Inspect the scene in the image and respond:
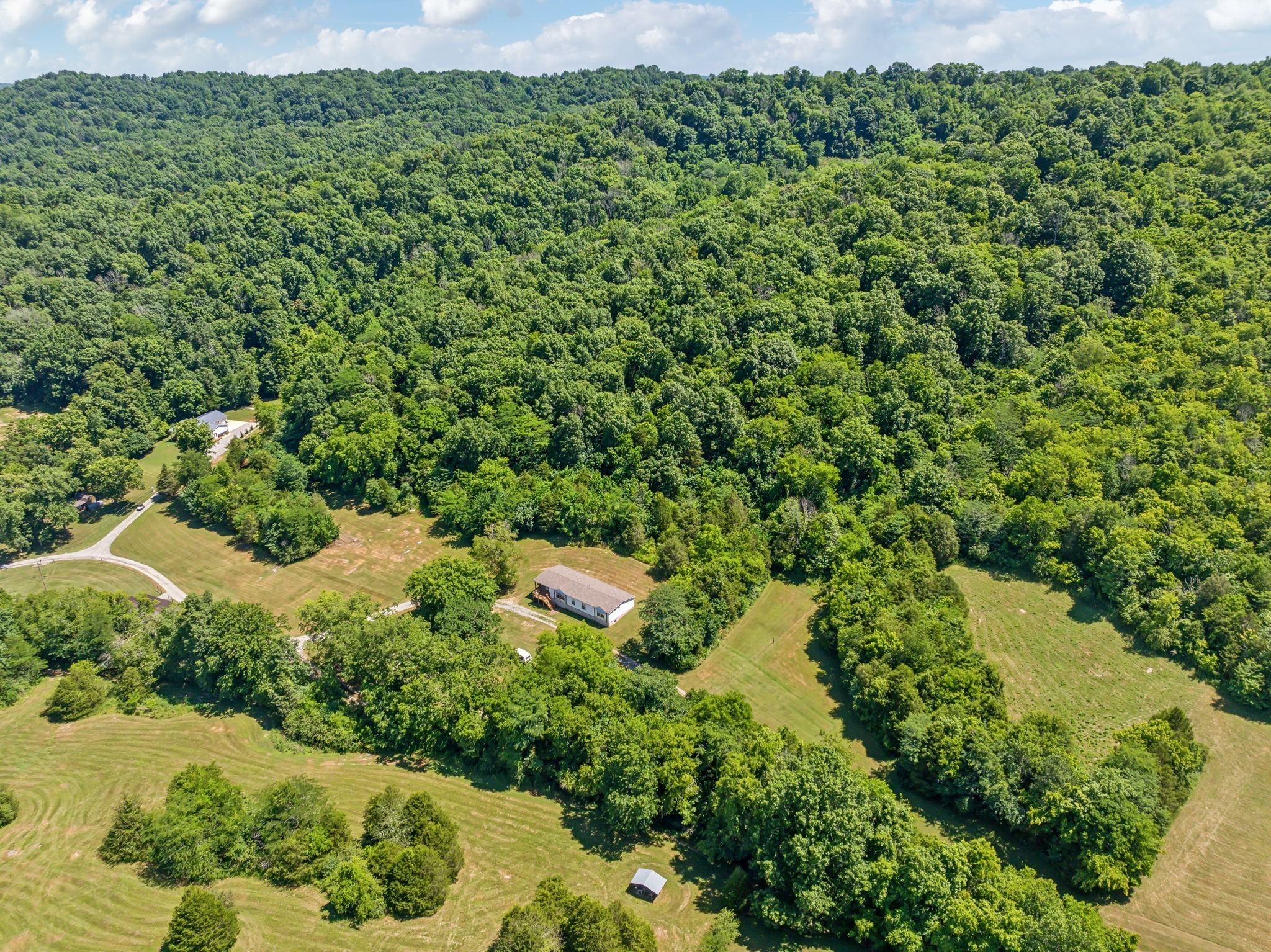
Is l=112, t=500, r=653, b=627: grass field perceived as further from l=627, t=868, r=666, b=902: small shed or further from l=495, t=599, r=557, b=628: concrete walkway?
l=627, t=868, r=666, b=902: small shed

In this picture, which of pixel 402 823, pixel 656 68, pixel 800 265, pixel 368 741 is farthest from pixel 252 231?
pixel 656 68

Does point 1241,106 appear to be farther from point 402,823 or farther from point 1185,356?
point 402,823

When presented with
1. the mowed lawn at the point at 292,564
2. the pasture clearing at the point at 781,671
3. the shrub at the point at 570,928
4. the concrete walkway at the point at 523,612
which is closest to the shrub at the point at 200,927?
the shrub at the point at 570,928

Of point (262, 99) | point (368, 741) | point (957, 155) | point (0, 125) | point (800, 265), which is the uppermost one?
point (262, 99)

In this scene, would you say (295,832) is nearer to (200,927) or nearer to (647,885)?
(200,927)


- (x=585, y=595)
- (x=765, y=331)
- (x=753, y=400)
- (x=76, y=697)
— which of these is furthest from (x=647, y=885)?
(x=765, y=331)

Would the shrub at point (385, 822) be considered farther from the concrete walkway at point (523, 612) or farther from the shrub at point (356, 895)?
the concrete walkway at point (523, 612)
